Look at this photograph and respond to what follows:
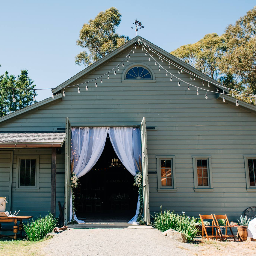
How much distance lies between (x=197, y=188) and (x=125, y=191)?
Result: 5613 mm

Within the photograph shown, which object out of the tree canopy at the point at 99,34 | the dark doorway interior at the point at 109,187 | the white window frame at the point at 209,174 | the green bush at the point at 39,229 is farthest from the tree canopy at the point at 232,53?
the green bush at the point at 39,229

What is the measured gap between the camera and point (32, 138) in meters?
11.5

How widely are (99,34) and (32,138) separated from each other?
61.4 ft

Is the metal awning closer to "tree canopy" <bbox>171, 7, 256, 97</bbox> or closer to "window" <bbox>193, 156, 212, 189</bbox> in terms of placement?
"window" <bbox>193, 156, 212, 189</bbox>

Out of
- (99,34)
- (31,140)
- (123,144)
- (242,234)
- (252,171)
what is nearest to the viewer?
(242,234)

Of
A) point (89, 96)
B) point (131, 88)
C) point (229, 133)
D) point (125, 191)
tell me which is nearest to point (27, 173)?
point (89, 96)

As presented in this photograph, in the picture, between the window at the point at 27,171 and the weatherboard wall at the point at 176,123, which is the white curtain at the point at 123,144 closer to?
the weatherboard wall at the point at 176,123

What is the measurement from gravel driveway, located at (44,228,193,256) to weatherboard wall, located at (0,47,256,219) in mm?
2711

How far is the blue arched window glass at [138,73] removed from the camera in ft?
42.4

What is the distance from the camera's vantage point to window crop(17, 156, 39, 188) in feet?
40.5

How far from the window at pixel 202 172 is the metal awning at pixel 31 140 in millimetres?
4879

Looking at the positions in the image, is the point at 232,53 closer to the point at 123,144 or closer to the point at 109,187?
the point at 109,187

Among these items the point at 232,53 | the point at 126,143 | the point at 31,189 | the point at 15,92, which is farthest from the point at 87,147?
the point at 15,92

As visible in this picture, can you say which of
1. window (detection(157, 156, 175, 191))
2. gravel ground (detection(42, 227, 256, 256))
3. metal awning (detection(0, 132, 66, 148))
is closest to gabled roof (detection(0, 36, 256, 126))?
metal awning (detection(0, 132, 66, 148))
